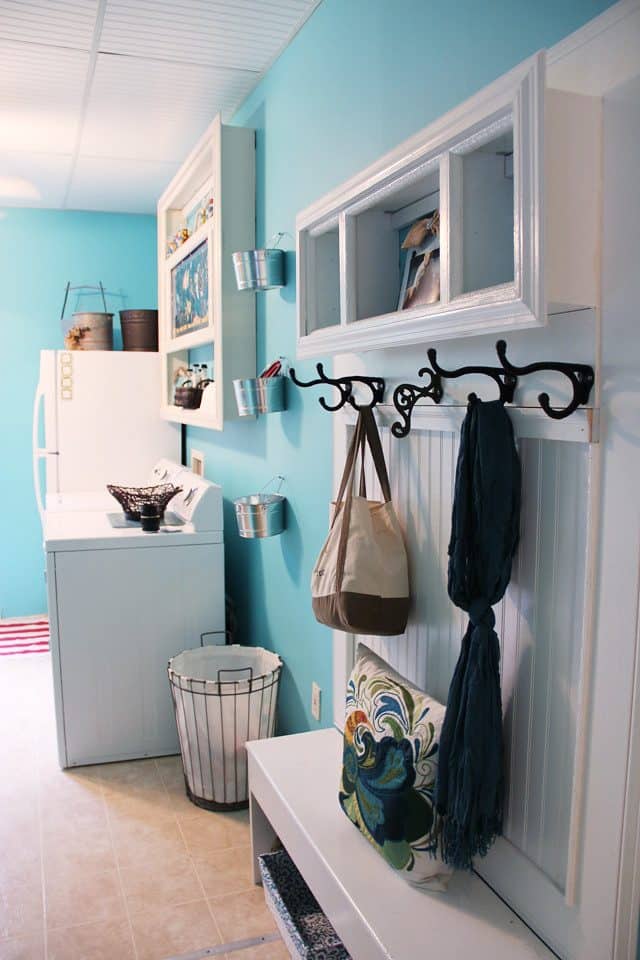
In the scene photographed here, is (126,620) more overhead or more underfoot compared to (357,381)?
more underfoot

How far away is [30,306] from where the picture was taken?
4863mm

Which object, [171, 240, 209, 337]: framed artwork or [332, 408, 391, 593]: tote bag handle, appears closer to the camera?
[332, 408, 391, 593]: tote bag handle

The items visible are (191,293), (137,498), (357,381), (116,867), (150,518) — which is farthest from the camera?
(191,293)

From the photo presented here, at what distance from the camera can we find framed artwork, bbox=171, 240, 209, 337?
3.35 m

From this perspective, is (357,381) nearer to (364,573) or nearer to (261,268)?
(364,573)

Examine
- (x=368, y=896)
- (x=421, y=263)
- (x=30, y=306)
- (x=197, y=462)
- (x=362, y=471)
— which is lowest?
(x=368, y=896)

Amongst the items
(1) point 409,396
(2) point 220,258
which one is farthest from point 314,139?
(1) point 409,396

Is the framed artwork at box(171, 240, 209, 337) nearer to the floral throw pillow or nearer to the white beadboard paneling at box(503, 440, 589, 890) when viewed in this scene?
the floral throw pillow

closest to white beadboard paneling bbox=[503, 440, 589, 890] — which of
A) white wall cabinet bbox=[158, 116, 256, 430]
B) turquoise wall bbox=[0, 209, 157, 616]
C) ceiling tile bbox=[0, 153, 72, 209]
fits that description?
white wall cabinet bbox=[158, 116, 256, 430]

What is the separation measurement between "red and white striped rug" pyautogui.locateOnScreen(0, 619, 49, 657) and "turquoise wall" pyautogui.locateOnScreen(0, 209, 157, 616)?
0.15 metres

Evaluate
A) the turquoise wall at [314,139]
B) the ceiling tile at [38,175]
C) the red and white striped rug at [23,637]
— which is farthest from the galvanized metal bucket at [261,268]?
the red and white striped rug at [23,637]

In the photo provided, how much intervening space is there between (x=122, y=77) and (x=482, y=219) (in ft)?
6.65

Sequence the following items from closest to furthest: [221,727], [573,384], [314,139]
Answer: [573,384] → [314,139] → [221,727]

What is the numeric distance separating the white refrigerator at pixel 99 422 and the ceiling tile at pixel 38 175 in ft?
2.76
